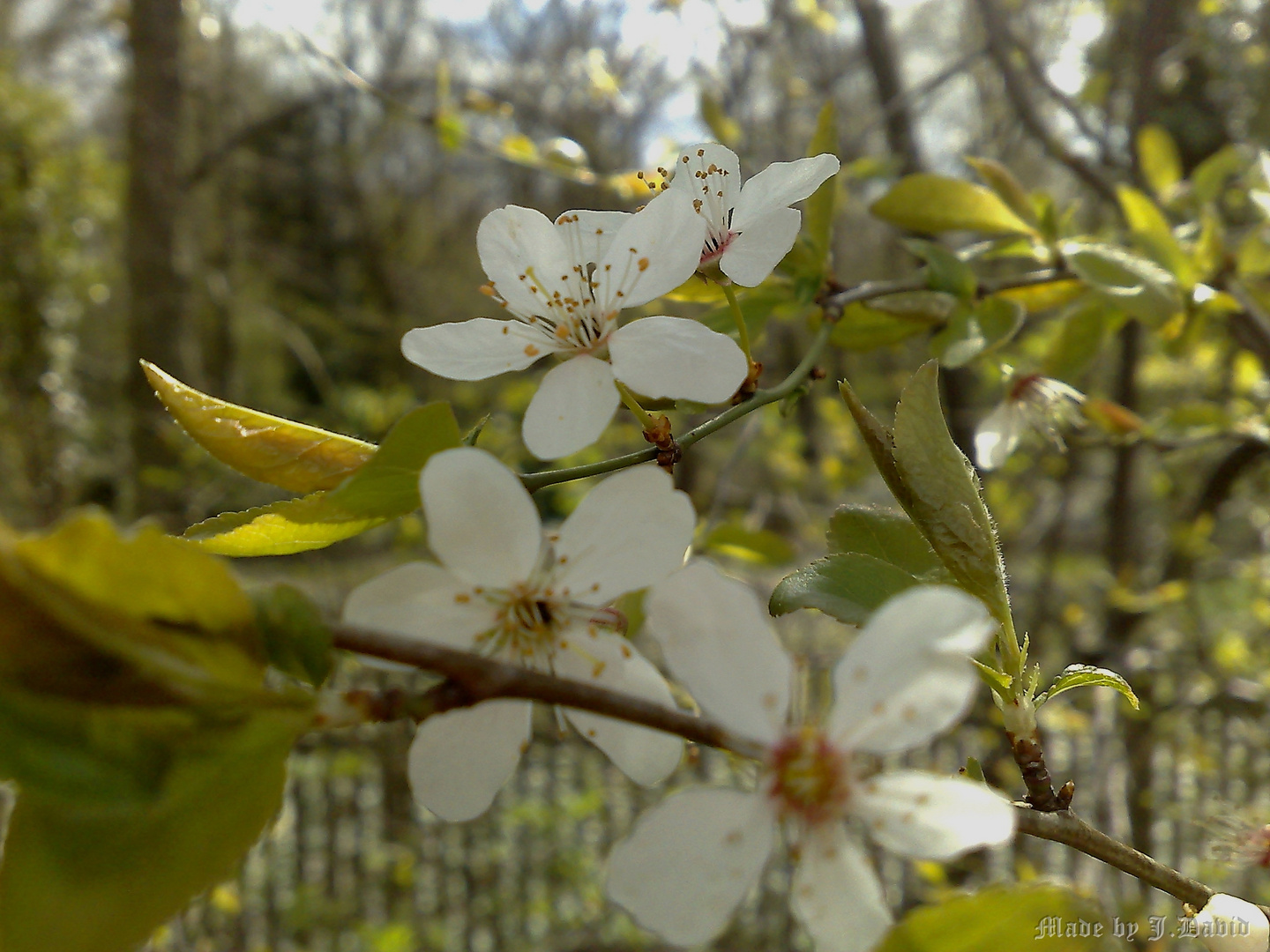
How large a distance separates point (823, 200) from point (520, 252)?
25cm

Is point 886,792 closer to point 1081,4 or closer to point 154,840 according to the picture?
point 154,840

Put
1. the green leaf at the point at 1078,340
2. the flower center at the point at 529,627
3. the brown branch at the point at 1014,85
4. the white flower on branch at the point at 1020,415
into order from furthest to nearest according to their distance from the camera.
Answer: the brown branch at the point at 1014,85 → the green leaf at the point at 1078,340 → the white flower on branch at the point at 1020,415 → the flower center at the point at 529,627

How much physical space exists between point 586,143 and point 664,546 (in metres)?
3.75

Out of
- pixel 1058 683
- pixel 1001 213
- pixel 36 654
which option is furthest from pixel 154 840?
pixel 1001 213

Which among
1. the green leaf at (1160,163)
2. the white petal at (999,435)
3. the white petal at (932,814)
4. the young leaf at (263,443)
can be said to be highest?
the green leaf at (1160,163)

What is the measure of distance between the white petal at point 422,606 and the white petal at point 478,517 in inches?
0.6

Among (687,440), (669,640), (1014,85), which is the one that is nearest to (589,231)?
(687,440)

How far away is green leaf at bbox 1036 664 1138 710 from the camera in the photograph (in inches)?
14.8

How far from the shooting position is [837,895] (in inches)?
10.8

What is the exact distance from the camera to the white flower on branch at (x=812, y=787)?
26 centimetres

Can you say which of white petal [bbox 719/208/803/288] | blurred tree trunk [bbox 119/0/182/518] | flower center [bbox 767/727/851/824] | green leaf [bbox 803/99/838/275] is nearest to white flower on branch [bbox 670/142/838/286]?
white petal [bbox 719/208/803/288]

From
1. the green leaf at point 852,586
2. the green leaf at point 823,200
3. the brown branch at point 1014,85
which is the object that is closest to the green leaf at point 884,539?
the green leaf at point 852,586

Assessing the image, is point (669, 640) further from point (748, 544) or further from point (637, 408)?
point (748, 544)

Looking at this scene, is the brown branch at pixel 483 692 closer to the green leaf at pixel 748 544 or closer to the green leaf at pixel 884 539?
the green leaf at pixel 884 539
